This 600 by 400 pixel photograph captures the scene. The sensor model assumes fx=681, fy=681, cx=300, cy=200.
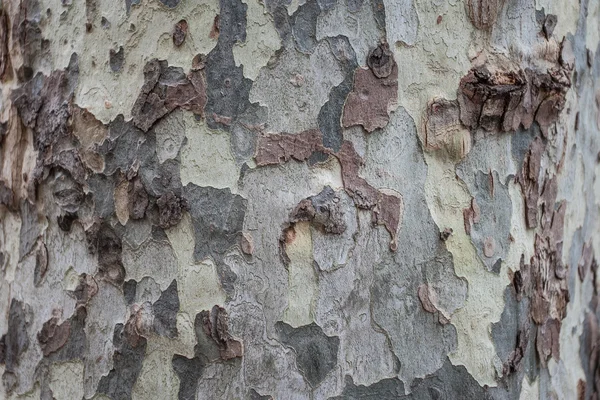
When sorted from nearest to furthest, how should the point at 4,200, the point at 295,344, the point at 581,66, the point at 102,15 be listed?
the point at 295,344 < the point at 102,15 < the point at 4,200 < the point at 581,66

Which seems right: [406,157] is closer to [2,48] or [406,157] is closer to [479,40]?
[479,40]

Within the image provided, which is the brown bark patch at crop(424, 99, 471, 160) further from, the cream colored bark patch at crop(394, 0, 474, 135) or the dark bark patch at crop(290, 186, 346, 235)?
the dark bark patch at crop(290, 186, 346, 235)

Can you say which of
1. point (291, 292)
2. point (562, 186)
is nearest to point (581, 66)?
point (562, 186)

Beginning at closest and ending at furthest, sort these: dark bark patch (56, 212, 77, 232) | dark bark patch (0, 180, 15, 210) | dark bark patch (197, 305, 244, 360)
→ 1. dark bark patch (197, 305, 244, 360)
2. dark bark patch (56, 212, 77, 232)
3. dark bark patch (0, 180, 15, 210)

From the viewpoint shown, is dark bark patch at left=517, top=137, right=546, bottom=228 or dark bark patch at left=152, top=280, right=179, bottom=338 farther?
dark bark patch at left=517, top=137, right=546, bottom=228

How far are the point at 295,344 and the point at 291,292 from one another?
0.27 feet

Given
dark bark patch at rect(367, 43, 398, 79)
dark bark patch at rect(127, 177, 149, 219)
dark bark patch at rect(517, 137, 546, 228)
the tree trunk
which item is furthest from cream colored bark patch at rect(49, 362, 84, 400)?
dark bark patch at rect(517, 137, 546, 228)

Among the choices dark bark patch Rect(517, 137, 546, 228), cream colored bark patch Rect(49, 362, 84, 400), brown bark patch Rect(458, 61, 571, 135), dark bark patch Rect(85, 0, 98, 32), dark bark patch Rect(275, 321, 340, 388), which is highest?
dark bark patch Rect(85, 0, 98, 32)

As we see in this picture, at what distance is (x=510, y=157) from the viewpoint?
120 centimetres

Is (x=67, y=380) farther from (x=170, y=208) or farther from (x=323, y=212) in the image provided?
(x=323, y=212)

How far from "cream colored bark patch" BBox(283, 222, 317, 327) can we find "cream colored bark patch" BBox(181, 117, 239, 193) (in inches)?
4.9

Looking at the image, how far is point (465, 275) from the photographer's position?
3.75 feet

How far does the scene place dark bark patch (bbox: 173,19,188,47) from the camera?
3.67 feet

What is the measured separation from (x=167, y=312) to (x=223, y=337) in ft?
0.33
